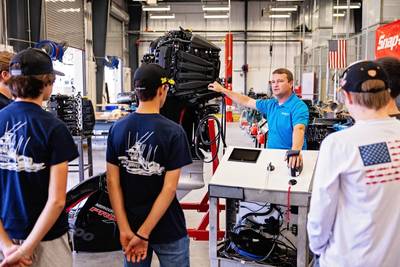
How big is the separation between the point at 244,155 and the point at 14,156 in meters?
1.45

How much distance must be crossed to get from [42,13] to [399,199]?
29.0 feet

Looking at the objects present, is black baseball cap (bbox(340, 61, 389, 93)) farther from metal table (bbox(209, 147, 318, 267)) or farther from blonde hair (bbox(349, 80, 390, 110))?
metal table (bbox(209, 147, 318, 267))

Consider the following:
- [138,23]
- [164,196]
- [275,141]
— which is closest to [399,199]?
[164,196]

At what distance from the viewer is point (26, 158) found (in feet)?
5.04

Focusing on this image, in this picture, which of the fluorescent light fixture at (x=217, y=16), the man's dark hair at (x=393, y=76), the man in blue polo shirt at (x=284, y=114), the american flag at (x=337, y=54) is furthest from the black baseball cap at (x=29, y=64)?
the fluorescent light fixture at (x=217, y=16)

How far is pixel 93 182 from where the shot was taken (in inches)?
119

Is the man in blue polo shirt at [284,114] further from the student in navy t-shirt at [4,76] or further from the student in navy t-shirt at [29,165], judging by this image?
the student in navy t-shirt at [29,165]

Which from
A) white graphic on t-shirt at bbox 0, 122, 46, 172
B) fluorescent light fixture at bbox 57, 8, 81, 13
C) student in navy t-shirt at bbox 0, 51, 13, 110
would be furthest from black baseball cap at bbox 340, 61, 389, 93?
fluorescent light fixture at bbox 57, 8, 81, 13

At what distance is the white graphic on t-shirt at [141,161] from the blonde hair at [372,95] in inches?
31.8

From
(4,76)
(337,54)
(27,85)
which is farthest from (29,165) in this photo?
(337,54)

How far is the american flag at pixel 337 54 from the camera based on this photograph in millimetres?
10023

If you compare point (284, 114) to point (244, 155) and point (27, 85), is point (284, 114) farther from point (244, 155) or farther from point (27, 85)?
point (27, 85)

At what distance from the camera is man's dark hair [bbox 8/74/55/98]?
1557 millimetres

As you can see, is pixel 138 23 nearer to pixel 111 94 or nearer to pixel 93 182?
pixel 111 94
